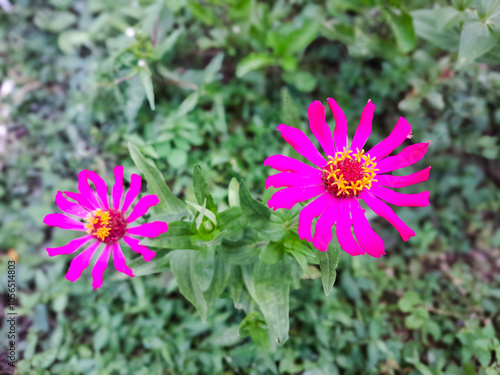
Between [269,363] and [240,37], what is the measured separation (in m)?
1.71

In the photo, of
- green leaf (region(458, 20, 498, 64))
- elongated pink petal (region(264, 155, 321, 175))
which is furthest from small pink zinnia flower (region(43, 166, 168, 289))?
green leaf (region(458, 20, 498, 64))

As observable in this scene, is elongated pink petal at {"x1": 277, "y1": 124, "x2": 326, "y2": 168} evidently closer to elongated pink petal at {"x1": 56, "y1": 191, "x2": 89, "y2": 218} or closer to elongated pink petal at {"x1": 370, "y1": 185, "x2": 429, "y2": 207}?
elongated pink petal at {"x1": 370, "y1": 185, "x2": 429, "y2": 207}

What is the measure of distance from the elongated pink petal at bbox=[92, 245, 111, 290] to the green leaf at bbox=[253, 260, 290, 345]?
531 mm

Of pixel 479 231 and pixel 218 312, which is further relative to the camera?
pixel 479 231

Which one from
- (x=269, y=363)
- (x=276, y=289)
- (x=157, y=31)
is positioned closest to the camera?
(x=276, y=289)

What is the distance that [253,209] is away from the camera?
4.00 feet

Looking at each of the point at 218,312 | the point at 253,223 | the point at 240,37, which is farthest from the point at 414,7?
the point at 218,312

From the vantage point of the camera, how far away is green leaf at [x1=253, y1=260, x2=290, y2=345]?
135 cm

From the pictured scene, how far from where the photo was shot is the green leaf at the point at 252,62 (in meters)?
1.96

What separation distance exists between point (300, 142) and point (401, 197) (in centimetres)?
38

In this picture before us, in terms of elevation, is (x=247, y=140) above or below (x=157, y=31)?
below

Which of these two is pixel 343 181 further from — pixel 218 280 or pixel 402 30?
pixel 402 30

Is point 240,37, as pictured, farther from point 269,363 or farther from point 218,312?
point 269,363

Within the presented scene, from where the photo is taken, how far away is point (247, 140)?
215 centimetres
